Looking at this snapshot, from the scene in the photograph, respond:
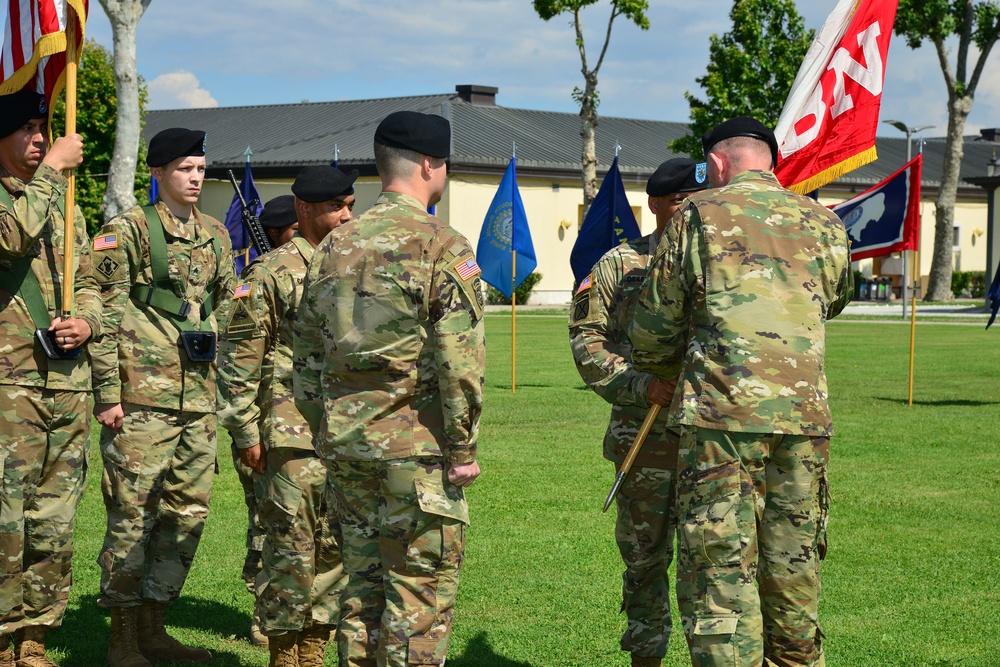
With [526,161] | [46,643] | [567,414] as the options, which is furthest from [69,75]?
[526,161]

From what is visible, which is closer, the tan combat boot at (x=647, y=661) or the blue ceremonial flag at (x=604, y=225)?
the tan combat boot at (x=647, y=661)

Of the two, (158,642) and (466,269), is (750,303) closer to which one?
(466,269)

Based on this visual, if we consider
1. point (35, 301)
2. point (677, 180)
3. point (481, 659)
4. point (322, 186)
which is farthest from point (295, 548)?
point (677, 180)

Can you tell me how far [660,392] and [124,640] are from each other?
3.04 meters

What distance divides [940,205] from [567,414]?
3773 cm

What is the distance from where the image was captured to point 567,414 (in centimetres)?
1509

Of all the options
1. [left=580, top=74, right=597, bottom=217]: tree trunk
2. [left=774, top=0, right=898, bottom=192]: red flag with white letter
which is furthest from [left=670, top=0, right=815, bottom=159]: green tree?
[left=774, top=0, right=898, bottom=192]: red flag with white letter

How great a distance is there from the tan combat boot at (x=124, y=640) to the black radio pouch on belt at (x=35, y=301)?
4.52ft

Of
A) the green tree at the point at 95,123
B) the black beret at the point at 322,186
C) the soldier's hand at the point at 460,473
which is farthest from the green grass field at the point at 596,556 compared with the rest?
the green tree at the point at 95,123

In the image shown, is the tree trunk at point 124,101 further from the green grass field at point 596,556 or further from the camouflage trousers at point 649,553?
the camouflage trousers at point 649,553

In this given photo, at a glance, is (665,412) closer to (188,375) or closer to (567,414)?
(188,375)

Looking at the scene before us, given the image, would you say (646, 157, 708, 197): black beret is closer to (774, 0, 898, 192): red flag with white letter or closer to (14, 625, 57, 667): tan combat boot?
(774, 0, 898, 192): red flag with white letter

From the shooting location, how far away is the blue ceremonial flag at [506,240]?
60.8 feet

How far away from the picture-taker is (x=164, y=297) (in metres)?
6.14
